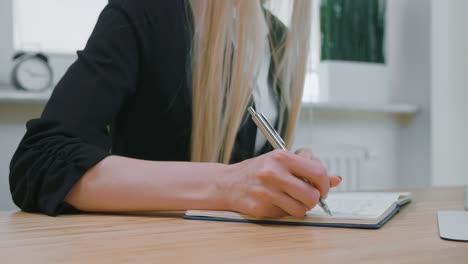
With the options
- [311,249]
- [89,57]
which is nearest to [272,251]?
[311,249]

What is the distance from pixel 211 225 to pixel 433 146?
1714 millimetres

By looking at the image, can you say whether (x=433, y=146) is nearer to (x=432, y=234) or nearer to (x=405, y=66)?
(x=405, y=66)

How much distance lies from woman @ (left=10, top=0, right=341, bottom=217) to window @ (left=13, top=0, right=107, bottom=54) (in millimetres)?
673

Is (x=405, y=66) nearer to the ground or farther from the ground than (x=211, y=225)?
farther from the ground

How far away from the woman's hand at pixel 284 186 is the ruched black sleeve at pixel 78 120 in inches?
8.6

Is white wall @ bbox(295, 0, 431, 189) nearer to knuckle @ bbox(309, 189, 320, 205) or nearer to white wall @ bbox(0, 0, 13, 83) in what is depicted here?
white wall @ bbox(0, 0, 13, 83)

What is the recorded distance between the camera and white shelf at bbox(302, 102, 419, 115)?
1.88m

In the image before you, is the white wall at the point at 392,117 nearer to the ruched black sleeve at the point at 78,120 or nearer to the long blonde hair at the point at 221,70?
the long blonde hair at the point at 221,70

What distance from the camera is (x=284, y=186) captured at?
566 millimetres

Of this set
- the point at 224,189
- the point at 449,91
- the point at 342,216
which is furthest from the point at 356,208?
the point at 449,91

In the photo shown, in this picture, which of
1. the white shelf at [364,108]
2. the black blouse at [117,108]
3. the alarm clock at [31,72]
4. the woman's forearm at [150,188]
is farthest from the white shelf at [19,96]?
the white shelf at [364,108]

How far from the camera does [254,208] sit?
585 millimetres

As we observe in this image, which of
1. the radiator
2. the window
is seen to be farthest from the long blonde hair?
the radiator

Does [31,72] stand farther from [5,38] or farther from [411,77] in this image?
[411,77]
